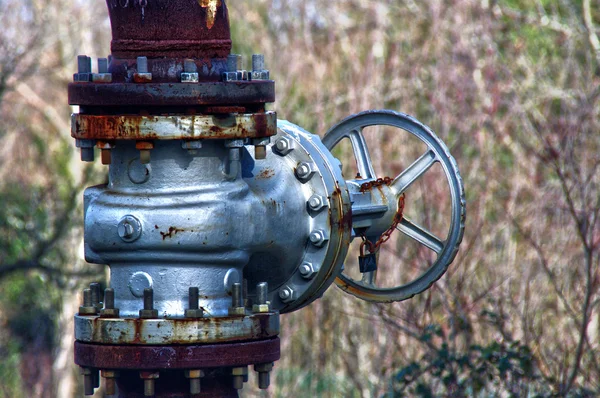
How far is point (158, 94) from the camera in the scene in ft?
6.86

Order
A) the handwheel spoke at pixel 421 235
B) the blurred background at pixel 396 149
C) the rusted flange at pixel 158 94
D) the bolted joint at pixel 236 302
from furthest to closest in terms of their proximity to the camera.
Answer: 1. the blurred background at pixel 396 149
2. the handwheel spoke at pixel 421 235
3. the bolted joint at pixel 236 302
4. the rusted flange at pixel 158 94

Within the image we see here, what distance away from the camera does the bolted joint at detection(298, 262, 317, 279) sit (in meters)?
2.45

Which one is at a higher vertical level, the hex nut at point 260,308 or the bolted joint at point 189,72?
the bolted joint at point 189,72

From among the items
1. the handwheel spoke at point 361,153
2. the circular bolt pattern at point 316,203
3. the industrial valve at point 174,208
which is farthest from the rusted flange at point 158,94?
the handwheel spoke at point 361,153

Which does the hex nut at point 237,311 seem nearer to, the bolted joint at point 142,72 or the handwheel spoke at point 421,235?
the bolted joint at point 142,72

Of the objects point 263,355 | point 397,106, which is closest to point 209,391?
point 263,355

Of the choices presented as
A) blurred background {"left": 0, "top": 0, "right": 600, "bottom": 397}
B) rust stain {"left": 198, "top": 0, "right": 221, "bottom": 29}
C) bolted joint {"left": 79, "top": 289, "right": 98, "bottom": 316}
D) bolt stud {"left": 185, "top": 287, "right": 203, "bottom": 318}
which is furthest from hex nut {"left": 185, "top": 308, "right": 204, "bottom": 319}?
blurred background {"left": 0, "top": 0, "right": 600, "bottom": 397}

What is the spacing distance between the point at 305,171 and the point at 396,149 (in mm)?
5999

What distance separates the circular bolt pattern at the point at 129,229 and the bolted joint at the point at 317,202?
1.63ft

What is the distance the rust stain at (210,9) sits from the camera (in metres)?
2.20

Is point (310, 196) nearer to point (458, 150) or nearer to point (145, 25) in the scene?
point (145, 25)

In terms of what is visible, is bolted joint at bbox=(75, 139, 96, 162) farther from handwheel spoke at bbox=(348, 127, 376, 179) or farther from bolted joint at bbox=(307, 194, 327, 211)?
handwheel spoke at bbox=(348, 127, 376, 179)

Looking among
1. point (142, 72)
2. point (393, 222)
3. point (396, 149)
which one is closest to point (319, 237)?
point (393, 222)

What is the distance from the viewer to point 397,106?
29.3ft
